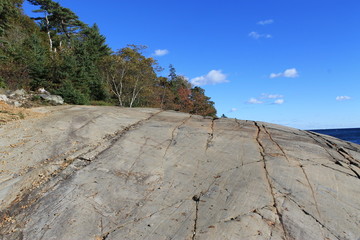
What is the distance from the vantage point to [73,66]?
65.0 ft

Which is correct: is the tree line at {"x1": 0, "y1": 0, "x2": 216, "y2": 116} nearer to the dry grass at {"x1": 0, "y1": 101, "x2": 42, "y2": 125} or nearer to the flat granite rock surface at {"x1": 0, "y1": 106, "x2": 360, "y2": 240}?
the dry grass at {"x1": 0, "y1": 101, "x2": 42, "y2": 125}

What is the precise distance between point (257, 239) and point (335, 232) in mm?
1443

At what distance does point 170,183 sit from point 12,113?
6.54 metres

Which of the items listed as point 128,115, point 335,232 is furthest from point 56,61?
point 335,232

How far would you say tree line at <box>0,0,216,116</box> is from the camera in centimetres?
1766

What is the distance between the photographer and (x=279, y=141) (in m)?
7.54

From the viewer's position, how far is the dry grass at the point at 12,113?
811 cm

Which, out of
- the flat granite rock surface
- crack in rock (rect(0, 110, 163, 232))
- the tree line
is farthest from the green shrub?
crack in rock (rect(0, 110, 163, 232))

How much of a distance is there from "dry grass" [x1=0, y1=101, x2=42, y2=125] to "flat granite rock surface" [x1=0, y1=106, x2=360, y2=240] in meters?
0.46

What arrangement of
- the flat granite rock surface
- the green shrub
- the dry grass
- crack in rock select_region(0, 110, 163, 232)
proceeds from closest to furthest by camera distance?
the flat granite rock surface
crack in rock select_region(0, 110, 163, 232)
the dry grass
the green shrub

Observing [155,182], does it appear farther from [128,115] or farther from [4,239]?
[128,115]

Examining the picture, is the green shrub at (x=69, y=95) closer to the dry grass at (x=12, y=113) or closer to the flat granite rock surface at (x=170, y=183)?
the dry grass at (x=12, y=113)

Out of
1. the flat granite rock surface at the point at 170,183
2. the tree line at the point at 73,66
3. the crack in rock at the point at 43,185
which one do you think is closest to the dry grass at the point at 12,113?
the flat granite rock surface at the point at 170,183

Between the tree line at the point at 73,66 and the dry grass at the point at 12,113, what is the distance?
20.7 ft
